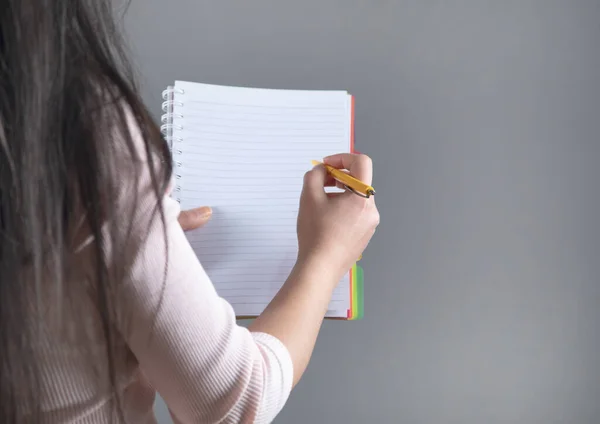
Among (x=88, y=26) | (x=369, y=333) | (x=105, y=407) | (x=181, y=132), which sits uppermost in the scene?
(x=88, y=26)

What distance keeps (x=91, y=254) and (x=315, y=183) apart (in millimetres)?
291

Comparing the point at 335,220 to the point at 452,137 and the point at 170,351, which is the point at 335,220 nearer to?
the point at 170,351

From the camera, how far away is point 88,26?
0.31 metres

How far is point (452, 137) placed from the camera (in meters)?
0.85

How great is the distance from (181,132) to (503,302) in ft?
1.81

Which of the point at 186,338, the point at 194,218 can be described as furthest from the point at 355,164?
the point at 186,338

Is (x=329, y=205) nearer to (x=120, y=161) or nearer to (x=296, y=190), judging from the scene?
(x=296, y=190)

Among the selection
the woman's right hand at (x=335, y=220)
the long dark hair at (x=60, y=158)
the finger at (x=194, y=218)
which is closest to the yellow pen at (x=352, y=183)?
the woman's right hand at (x=335, y=220)

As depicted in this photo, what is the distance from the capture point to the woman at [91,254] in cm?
30

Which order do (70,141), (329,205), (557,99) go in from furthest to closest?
(557,99) → (329,205) → (70,141)

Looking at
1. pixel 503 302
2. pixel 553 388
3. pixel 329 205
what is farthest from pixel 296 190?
pixel 553 388

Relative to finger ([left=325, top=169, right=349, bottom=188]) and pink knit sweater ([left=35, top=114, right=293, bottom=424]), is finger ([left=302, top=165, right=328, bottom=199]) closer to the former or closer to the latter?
finger ([left=325, top=169, right=349, bottom=188])

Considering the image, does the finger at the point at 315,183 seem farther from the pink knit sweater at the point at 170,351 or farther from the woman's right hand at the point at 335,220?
the pink knit sweater at the point at 170,351

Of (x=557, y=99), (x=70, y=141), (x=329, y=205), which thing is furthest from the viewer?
(x=557, y=99)
